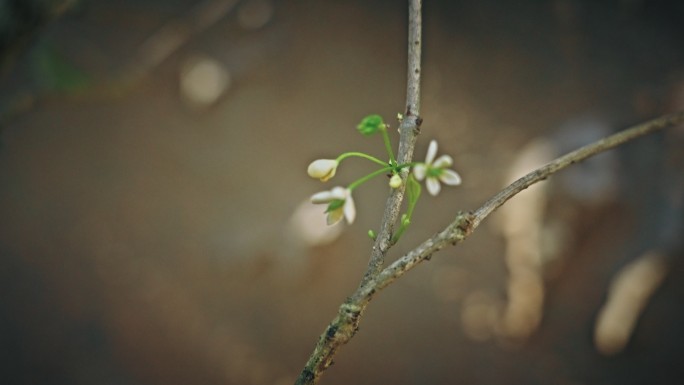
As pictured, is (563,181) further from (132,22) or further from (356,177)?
(132,22)

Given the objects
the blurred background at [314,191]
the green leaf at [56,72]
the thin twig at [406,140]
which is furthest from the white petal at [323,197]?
the green leaf at [56,72]

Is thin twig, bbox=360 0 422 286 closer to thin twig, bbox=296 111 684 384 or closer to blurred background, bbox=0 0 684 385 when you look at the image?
thin twig, bbox=296 111 684 384

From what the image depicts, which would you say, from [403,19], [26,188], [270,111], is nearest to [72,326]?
[26,188]

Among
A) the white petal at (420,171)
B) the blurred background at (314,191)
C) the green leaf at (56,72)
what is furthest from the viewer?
the green leaf at (56,72)

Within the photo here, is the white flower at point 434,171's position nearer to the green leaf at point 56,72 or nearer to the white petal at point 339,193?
the white petal at point 339,193

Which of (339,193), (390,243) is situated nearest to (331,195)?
(339,193)

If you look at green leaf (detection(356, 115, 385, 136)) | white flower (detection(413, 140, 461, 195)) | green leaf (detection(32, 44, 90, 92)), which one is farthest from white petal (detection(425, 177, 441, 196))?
green leaf (detection(32, 44, 90, 92))
